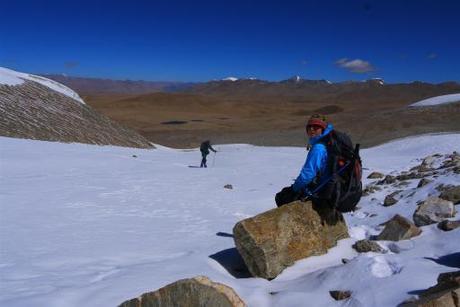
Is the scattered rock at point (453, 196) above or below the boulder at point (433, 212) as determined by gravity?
above

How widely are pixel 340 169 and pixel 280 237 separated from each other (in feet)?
3.64

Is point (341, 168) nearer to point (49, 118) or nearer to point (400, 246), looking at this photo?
point (400, 246)

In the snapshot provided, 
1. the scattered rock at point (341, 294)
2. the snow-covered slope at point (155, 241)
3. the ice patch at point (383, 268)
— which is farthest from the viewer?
the snow-covered slope at point (155, 241)

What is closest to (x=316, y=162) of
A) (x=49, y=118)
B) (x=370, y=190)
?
(x=370, y=190)

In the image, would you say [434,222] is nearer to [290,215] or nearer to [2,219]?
[290,215]

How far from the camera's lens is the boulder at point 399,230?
6.45m

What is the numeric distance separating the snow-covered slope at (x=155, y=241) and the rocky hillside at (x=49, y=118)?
9047mm

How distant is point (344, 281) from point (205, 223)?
5.19m

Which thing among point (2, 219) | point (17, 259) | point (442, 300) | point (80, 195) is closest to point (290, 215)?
point (442, 300)

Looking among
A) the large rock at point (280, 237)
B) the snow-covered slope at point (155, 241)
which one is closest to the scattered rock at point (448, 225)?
the snow-covered slope at point (155, 241)

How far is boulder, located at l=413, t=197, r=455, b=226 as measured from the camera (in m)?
6.93

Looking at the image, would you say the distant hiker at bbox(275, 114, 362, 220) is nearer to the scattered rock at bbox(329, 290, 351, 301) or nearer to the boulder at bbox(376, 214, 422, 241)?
the boulder at bbox(376, 214, 422, 241)

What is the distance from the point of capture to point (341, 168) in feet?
19.9

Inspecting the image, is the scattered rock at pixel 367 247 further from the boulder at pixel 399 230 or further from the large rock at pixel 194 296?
the large rock at pixel 194 296
